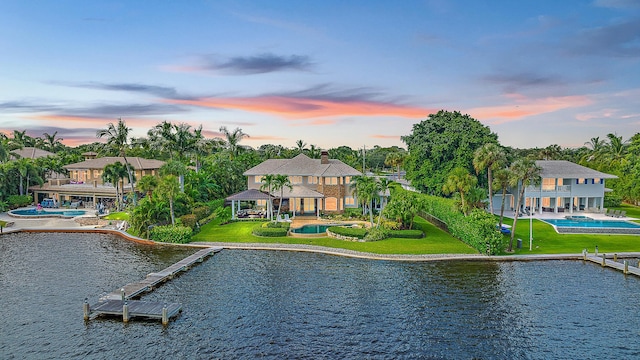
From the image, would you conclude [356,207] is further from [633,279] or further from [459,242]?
[633,279]

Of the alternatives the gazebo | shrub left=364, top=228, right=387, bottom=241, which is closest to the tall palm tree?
the gazebo

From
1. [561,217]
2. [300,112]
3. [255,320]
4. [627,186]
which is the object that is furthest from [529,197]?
[255,320]

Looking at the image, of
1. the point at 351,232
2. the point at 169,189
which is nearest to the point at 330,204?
the point at 351,232

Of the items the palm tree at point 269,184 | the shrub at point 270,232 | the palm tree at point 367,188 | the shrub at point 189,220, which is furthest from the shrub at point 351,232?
the shrub at point 189,220

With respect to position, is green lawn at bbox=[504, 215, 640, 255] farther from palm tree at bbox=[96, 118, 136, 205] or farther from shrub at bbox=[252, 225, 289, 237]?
palm tree at bbox=[96, 118, 136, 205]

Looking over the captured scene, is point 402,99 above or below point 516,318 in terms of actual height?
above

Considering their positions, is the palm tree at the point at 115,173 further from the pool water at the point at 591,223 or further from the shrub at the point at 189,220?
the pool water at the point at 591,223
